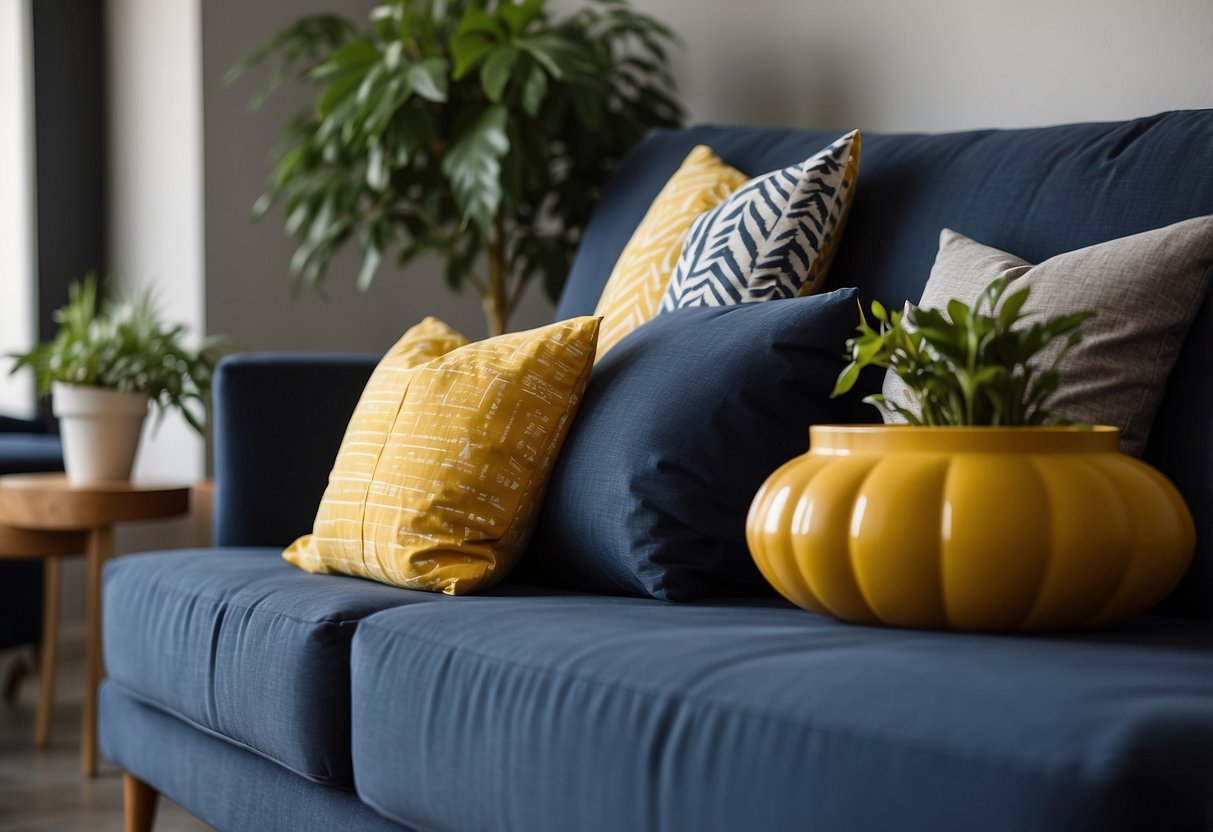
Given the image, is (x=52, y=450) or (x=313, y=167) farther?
(x=52, y=450)

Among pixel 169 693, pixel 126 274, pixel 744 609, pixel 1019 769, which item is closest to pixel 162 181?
pixel 126 274

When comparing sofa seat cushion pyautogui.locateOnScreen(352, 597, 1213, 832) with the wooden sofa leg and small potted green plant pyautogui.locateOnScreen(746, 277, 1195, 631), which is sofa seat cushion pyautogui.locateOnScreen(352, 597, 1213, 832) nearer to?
small potted green plant pyautogui.locateOnScreen(746, 277, 1195, 631)

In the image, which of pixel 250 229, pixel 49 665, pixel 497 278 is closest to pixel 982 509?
pixel 497 278

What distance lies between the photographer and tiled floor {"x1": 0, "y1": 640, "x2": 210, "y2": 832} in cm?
210

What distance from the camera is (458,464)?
1.43 metres

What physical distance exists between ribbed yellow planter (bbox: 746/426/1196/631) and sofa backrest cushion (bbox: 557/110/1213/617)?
0.23 meters

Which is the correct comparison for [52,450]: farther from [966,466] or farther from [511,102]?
[966,466]

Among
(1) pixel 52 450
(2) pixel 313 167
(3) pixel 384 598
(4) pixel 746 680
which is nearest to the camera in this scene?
(4) pixel 746 680

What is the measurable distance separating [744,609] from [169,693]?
2.38ft

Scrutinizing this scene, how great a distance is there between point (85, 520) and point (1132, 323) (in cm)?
178

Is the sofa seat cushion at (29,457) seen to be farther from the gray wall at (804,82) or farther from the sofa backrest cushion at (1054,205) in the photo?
the sofa backrest cushion at (1054,205)

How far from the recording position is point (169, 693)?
5.21 feet

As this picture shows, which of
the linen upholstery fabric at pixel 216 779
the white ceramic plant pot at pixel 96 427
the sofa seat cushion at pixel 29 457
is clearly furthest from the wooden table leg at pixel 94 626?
the linen upholstery fabric at pixel 216 779

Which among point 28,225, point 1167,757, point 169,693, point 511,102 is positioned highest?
point 511,102
